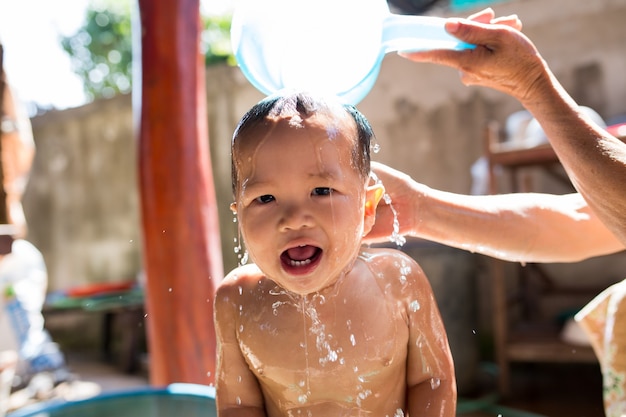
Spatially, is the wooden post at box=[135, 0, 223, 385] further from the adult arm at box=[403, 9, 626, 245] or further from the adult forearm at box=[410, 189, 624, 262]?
the adult arm at box=[403, 9, 626, 245]

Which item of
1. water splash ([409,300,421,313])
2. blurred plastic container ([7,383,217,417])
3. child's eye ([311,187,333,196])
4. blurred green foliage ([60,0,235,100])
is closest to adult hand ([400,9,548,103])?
child's eye ([311,187,333,196])

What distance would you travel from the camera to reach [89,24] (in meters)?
15.8

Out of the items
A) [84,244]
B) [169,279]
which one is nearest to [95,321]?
[84,244]

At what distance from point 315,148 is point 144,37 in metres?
1.91

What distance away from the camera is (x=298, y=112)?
127 centimetres

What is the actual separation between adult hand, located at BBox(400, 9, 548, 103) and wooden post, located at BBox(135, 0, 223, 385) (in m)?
1.63

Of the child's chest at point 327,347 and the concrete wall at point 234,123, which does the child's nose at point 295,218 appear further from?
the concrete wall at point 234,123

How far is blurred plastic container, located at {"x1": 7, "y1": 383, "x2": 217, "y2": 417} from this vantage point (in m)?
1.92

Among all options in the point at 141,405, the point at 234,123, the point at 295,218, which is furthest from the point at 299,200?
the point at 234,123

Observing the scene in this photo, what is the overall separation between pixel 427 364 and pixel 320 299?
313 millimetres

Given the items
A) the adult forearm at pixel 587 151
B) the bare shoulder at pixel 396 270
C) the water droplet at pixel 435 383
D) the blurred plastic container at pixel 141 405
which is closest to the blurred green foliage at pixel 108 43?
the blurred plastic container at pixel 141 405

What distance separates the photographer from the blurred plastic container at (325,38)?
4.60ft

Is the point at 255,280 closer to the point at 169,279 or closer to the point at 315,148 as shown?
the point at 315,148

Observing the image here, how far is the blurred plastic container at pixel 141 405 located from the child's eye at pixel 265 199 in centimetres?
93
